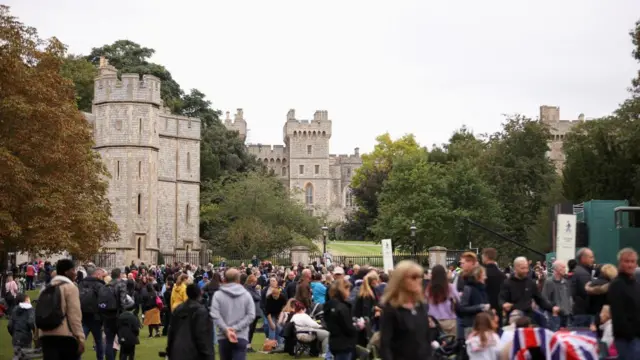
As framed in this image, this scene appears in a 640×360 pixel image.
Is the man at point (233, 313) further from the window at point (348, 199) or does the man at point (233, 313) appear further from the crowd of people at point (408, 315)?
the window at point (348, 199)

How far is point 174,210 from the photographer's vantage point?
69.0 meters

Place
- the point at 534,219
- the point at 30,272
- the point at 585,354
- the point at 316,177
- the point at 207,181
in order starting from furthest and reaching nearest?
the point at 316,177
the point at 207,181
the point at 534,219
the point at 30,272
the point at 585,354

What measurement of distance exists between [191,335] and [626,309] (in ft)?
15.2

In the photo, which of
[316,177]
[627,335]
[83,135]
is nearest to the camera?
[627,335]

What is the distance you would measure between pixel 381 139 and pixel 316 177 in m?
13.7

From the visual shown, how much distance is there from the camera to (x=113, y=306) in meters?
17.6

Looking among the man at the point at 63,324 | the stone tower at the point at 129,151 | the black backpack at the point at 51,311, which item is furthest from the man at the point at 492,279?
the stone tower at the point at 129,151

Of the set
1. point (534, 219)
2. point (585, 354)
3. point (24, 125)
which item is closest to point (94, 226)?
point (24, 125)

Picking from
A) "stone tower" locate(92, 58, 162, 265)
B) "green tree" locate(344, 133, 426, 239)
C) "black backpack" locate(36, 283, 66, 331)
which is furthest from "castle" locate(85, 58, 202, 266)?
"black backpack" locate(36, 283, 66, 331)

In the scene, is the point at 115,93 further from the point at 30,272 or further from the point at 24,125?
the point at 24,125

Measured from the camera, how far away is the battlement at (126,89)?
61.4 metres

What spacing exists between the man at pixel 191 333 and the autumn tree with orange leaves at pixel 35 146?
17.7 metres

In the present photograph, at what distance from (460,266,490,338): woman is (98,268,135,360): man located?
6.32 metres

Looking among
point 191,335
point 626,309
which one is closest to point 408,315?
point 626,309
